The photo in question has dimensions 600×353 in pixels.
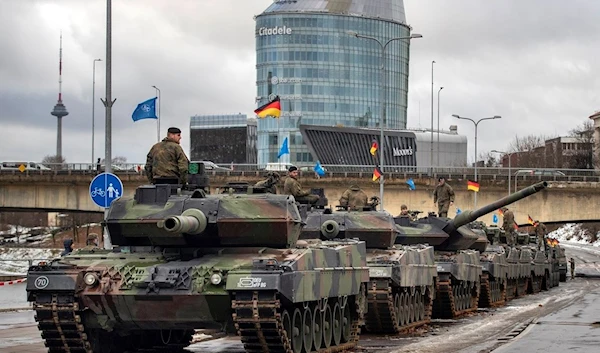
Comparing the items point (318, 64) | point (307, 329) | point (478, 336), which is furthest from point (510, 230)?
point (318, 64)

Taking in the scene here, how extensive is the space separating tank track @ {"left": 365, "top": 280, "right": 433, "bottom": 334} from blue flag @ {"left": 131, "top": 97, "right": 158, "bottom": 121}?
13.6m

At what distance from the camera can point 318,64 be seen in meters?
144

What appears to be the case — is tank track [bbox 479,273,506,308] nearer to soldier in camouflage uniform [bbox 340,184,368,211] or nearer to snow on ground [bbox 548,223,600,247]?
soldier in camouflage uniform [bbox 340,184,368,211]

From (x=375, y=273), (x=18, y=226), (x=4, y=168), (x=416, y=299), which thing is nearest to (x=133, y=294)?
(x=375, y=273)

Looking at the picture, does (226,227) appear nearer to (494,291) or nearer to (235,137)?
(494,291)

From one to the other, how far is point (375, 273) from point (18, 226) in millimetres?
116454

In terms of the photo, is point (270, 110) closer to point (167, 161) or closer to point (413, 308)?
point (413, 308)

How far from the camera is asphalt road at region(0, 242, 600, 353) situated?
19844 millimetres

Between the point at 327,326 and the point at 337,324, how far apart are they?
0.65 meters

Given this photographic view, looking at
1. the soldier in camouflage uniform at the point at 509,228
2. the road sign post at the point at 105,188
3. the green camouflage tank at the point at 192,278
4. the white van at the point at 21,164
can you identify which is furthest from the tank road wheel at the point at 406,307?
the white van at the point at 21,164

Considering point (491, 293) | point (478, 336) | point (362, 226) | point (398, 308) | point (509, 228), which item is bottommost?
point (491, 293)

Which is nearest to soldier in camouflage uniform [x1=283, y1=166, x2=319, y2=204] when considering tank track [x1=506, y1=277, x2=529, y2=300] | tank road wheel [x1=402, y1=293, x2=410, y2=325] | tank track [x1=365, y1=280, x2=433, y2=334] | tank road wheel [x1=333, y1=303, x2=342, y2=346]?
tank track [x1=365, y1=280, x2=433, y2=334]

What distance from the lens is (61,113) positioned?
572 ft

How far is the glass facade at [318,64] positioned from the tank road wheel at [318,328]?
395 feet
